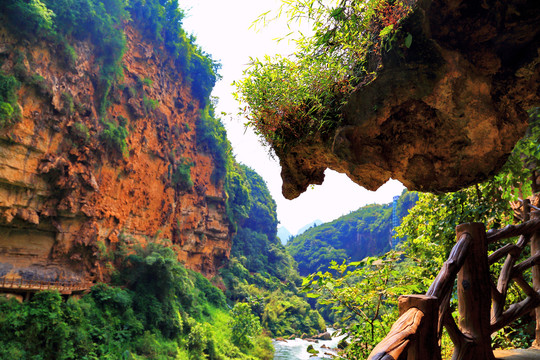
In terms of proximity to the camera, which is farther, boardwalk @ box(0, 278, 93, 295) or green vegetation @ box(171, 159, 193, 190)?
green vegetation @ box(171, 159, 193, 190)

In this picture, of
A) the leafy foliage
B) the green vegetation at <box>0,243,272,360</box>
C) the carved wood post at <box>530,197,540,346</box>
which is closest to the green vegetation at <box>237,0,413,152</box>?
Answer: the leafy foliage

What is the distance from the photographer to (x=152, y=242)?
18531 millimetres

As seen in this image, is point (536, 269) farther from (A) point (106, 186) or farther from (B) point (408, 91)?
(A) point (106, 186)

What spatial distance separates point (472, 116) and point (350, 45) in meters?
0.92

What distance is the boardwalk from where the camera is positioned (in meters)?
10.5

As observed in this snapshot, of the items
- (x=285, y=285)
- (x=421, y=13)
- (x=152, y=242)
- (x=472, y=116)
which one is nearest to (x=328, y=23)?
(x=421, y=13)

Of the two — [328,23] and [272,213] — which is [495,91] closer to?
[328,23]

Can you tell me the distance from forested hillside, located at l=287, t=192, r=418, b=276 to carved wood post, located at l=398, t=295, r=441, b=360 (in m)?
51.3

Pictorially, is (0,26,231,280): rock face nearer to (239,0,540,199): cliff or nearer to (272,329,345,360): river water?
(272,329,345,360): river water

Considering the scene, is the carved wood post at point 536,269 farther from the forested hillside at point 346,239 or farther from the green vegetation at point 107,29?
the forested hillside at point 346,239

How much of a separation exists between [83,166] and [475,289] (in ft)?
52.8

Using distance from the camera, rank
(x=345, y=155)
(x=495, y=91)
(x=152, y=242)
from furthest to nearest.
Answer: (x=152, y=242) < (x=345, y=155) < (x=495, y=91)

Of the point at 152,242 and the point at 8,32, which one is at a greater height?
the point at 8,32

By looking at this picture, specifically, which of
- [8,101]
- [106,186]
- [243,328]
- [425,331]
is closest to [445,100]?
[425,331]
